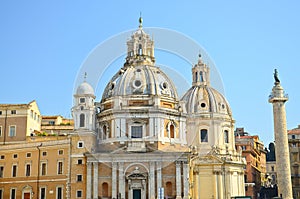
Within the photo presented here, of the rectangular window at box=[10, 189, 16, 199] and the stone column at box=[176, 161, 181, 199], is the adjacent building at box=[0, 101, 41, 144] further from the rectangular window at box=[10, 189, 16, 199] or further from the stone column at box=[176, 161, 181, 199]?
the stone column at box=[176, 161, 181, 199]

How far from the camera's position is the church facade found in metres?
51.0

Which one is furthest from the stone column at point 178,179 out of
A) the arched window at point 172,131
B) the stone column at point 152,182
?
the arched window at point 172,131

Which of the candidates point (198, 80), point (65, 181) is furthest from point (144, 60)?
point (65, 181)

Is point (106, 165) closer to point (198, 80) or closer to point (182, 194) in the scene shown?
point (182, 194)

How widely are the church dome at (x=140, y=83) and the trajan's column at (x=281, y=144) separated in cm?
1435

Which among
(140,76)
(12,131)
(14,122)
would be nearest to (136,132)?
(140,76)

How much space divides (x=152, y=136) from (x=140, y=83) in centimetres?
713

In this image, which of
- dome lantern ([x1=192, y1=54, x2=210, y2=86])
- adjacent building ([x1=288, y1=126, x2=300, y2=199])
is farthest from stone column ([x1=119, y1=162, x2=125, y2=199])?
adjacent building ([x1=288, y1=126, x2=300, y2=199])

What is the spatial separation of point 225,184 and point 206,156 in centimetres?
430

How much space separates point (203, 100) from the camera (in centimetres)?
6328

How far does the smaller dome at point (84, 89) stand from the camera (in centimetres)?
5506

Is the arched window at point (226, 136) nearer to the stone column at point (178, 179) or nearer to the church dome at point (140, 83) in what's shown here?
the church dome at point (140, 83)

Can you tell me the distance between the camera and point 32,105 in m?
60.7

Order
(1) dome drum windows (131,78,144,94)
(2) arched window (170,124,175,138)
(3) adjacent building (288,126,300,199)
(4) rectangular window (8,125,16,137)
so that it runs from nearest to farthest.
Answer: (2) arched window (170,124,175,138) → (1) dome drum windows (131,78,144,94) → (4) rectangular window (8,125,16,137) → (3) adjacent building (288,126,300,199)
